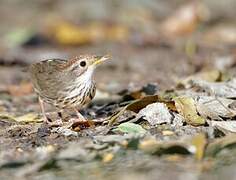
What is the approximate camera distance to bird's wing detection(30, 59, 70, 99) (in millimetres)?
6535

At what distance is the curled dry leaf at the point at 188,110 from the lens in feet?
18.9

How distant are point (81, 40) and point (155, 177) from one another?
7671mm

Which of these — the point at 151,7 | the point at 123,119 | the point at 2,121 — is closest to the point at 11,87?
the point at 2,121

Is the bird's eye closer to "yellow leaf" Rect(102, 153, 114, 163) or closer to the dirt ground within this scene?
the dirt ground

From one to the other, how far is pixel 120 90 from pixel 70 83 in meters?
1.97

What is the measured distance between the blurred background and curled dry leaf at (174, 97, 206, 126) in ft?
7.85

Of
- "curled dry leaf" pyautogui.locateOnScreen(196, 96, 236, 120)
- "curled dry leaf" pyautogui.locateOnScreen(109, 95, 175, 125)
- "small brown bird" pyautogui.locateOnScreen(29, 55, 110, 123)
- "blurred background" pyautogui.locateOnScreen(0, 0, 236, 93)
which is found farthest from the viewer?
"blurred background" pyautogui.locateOnScreen(0, 0, 236, 93)

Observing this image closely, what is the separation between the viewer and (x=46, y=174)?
189 inches

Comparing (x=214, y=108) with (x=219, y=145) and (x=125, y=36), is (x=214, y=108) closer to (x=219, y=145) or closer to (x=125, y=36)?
(x=219, y=145)

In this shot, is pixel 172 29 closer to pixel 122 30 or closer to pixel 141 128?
pixel 122 30

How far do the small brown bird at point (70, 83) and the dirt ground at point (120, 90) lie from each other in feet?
0.81

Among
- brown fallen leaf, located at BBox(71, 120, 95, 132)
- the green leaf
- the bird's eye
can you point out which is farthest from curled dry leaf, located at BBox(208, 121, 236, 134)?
the bird's eye

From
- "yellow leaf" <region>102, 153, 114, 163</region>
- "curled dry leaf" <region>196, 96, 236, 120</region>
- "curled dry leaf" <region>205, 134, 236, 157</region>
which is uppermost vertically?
"curled dry leaf" <region>196, 96, 236, 120</region>

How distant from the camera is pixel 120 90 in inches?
332
